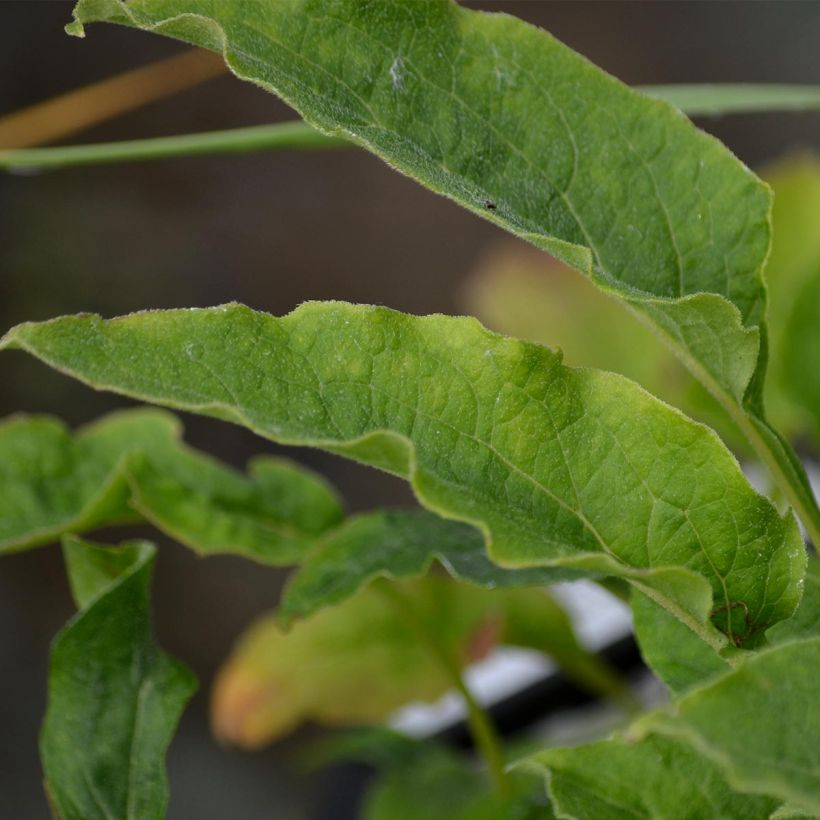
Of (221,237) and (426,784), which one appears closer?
(426,784)

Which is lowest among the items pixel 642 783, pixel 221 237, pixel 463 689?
pixel 221 237

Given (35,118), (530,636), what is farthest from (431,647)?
(35,118)

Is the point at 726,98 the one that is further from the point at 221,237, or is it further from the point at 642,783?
the point at 221,237

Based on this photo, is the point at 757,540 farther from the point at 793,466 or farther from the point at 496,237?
the point at 496,237

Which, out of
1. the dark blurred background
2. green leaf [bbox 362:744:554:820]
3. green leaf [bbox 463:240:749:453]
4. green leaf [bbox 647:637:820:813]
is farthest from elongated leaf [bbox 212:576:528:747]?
the dark blurred background

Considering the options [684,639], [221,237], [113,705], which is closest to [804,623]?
[684,639]
